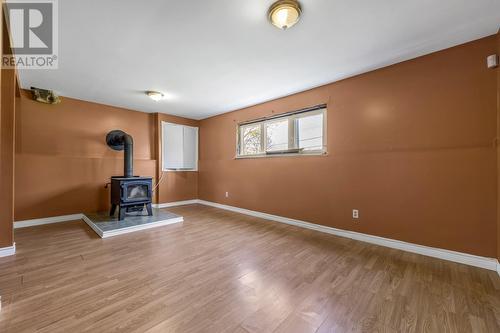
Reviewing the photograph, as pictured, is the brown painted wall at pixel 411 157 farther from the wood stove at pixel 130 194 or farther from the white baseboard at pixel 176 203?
the white baseboard at pixel 176 203

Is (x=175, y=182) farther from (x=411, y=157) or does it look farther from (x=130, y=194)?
(x=411, y=157)

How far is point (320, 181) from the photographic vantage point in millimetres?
3381

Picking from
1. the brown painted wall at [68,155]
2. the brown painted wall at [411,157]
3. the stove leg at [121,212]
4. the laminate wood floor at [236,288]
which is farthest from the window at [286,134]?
the stove leg at [121,212]

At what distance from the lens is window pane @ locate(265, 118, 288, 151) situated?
3930 mm

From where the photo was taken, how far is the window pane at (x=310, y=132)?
3461 millimetres

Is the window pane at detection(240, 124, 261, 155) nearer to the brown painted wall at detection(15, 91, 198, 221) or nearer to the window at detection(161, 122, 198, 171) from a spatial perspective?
the window at detection(161, 122, 198, 171)

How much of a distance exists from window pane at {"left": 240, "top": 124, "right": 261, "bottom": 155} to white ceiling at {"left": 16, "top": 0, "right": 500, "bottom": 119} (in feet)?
3.74

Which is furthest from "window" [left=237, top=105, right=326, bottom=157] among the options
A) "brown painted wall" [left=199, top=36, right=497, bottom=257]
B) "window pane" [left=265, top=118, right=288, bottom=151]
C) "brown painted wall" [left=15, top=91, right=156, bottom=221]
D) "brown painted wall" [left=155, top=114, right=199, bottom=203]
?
"brown painted wall" [left=15, top=91, right=156, bottom=221]

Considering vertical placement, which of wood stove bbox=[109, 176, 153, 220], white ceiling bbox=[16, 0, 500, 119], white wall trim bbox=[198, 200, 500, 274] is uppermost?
white ceiling bbox=[16, 0, 500, 119]


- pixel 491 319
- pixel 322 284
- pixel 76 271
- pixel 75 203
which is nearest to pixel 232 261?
pixel 322 284

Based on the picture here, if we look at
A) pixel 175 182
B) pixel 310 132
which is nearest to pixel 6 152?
pixel 175 182

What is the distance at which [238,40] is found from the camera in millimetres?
2215

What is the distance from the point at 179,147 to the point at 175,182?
0.91 meters

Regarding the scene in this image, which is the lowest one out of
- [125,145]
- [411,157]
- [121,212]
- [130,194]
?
[121,212]
